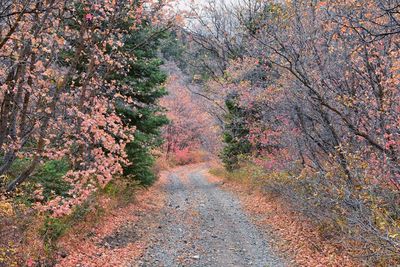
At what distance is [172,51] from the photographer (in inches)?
2045

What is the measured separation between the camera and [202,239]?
10438mm

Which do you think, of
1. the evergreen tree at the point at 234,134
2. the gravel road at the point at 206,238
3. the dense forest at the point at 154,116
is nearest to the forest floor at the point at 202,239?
the gravel road at the point at 206,238

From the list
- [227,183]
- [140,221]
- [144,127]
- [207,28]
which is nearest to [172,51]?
[207,28]

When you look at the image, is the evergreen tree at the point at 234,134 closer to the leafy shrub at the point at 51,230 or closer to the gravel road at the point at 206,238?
the gravel road at the point at 206,238

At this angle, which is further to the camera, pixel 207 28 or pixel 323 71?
pixel 207 28

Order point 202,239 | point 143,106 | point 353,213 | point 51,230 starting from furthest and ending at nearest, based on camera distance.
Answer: point 143,106, point 202,239, point 51,230, point 353,213

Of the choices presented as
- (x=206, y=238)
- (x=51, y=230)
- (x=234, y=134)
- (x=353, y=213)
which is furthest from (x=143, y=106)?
(x=353, y=213)

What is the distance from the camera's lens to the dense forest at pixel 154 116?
240 inches

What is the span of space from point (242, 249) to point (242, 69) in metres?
11.9

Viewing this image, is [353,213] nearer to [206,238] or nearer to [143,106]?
[206,238]

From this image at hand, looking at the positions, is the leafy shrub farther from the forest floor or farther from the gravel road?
the gravel road

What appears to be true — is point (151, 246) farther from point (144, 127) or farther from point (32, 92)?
point (144, 127)

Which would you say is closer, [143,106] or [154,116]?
[154,116]

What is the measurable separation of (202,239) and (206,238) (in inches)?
5.5
